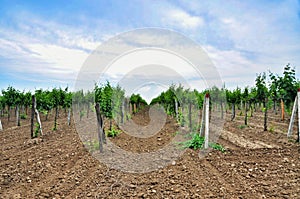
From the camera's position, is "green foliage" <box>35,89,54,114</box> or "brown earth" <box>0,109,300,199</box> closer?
"brown earth" <box>0,109,300,199</box>

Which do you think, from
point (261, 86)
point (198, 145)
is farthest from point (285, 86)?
point (198, 145)

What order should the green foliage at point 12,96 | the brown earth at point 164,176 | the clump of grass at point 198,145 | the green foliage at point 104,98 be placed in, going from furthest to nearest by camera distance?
1. the green foliage at point 12,96
2. the green foliage at point 104,98
3. the clump of grass at point 198,145
4. the brown earth at point 164,176

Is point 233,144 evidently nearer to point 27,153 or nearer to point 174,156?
point 174,156

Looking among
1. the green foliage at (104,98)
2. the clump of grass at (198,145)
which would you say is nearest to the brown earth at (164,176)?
the clump of grass at (198,145)

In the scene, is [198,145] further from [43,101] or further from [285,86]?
[43,101]

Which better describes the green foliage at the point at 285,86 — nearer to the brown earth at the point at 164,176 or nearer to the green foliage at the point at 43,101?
the brown earth at the point at 164,176

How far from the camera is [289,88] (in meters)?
15.3

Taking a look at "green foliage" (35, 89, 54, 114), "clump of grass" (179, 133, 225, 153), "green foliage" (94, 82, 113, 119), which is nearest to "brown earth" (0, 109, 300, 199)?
"clump of grass" (179, 133, 225, 153)

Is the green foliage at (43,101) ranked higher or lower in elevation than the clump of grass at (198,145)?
higher

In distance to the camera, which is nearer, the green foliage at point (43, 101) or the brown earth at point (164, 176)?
the brown earth at point (164, 176)

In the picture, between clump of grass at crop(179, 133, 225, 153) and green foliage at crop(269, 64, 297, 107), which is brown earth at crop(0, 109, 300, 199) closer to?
clump of grass at crop(179, 133, 225, 153)

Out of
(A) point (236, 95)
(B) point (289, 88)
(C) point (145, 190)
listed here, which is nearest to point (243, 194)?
(C) point (145, 190)

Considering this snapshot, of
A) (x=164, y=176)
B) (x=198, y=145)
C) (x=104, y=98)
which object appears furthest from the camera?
(x=104, y=98)

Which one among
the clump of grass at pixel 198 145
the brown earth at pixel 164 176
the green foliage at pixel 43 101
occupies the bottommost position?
the brown earth at pixel 164 176
